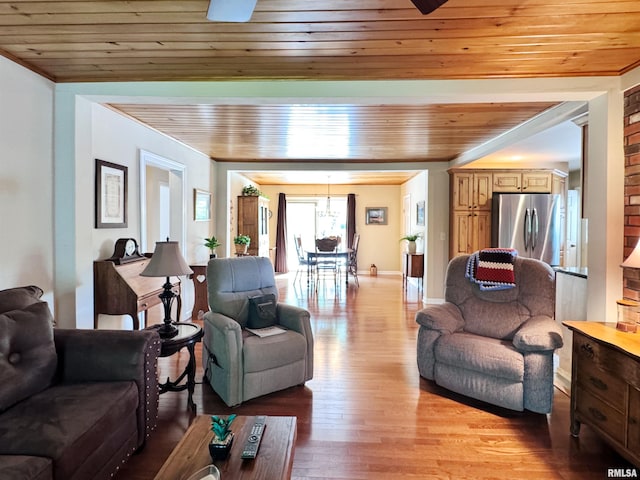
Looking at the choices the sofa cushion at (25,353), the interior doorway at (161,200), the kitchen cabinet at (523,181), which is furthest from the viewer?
the kitchen cabinet at (523,181)

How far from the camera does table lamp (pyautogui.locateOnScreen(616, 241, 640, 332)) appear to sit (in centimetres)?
204

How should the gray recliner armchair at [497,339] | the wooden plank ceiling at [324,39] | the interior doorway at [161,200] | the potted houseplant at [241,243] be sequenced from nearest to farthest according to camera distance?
the wooden plank ceiling at [324,39]
the gray recliner armchair at [497,339]
the interior doorway at [161,200]
the potted houseplant at [241,243]

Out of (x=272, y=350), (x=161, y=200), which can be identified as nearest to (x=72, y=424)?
(x=272, y=350)

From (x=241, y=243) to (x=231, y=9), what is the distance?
4889 millimetres

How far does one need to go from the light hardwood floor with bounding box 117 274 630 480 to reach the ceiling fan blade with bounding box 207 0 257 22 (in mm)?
2253

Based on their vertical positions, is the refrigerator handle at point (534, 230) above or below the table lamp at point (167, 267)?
above

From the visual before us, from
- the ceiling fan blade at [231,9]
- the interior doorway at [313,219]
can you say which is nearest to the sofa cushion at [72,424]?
the ceiling fan blade at [231,9]

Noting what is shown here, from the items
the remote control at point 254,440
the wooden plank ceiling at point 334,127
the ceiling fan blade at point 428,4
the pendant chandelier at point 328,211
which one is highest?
the wooden plank ceiling at point 334,127

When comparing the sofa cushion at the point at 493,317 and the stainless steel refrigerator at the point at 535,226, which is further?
the stainless steel refrigerator at the point at 535,226

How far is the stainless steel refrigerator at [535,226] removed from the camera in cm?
546

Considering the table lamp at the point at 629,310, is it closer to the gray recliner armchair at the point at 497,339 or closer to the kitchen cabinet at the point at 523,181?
the gray recliner armchair at the point at 497,339

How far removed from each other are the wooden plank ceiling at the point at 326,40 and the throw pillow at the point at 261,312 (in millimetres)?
1749

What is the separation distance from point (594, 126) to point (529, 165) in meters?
3.65

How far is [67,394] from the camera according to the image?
5.95ft
